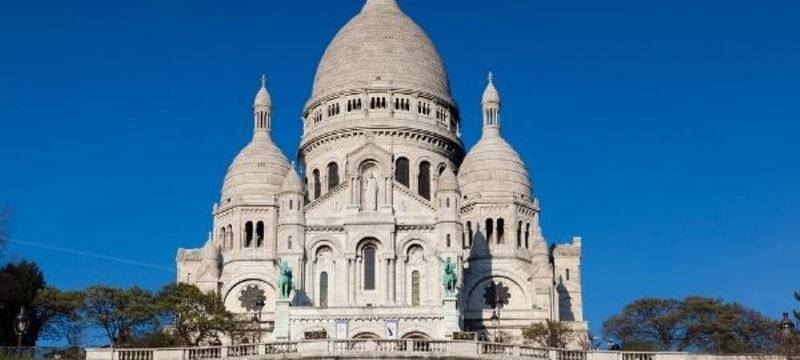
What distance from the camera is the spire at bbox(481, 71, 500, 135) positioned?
111m

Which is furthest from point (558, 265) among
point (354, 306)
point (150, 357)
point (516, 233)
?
point (150, 357)

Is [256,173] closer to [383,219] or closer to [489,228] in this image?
[383,219]

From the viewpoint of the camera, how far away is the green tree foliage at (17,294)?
74.8 metres

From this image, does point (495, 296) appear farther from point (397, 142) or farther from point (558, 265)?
point (397, 142)

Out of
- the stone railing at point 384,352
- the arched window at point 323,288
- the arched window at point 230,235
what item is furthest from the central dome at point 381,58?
the stone railing at point 384,352

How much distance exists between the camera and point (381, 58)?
112812 millimetres

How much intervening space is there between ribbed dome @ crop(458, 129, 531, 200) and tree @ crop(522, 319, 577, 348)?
18.4 m

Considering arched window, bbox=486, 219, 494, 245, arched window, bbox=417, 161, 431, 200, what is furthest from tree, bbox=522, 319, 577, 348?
arched window, bbox=417, 161, 431, 200

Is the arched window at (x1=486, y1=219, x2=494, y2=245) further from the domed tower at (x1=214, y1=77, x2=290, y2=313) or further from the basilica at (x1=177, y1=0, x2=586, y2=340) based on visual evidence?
the domed tower at (x1=214, y1=77, x2=290, y2=313)

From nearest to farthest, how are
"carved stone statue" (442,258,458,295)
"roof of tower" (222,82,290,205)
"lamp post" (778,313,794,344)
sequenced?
"lamp post" (778,313,794,344) < "carved stone statue" (442,258,458,295) < "roof of tower" (222,82,290,205)

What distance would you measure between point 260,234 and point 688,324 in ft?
111

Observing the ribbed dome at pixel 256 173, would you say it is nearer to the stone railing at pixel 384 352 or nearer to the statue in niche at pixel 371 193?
the statue in niche at pixel 371 193

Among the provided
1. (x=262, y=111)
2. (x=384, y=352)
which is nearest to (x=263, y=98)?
(x=262, y=111)

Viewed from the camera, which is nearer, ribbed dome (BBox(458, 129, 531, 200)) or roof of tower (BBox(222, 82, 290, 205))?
ribbed dome (BBox(458, 129, 531, 200))
